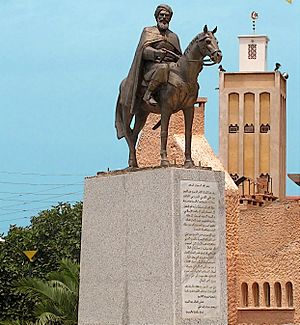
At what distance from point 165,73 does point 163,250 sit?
63.4 inches

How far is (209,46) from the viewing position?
11500 mm

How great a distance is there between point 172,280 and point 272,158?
142 feet

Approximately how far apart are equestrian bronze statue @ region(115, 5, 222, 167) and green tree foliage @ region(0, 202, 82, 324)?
593 inches

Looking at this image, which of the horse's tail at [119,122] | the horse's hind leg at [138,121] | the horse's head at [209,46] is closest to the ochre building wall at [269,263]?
the horse's tail at [119,122]

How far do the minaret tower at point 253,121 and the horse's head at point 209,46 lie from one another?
4157cm

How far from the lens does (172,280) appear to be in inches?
443

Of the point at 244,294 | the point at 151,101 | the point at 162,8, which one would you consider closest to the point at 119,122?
the point at 151,101

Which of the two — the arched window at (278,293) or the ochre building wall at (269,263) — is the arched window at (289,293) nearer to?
the ochre building wall at (269,263)

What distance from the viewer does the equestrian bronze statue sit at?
38.1 feet

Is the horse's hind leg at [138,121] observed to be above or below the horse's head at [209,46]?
below

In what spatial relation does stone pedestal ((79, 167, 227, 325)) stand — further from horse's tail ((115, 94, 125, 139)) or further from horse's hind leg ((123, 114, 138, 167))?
horse's tail ((115, 94, 125, 139))

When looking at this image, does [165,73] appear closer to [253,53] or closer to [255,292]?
[255,292]

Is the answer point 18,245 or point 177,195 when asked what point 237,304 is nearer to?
point 18,245

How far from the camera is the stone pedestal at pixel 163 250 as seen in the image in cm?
1130
